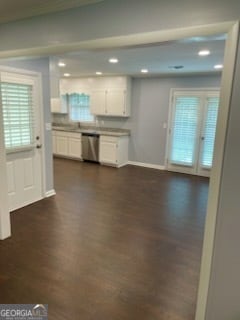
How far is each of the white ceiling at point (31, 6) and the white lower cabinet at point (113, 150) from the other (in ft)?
14.5

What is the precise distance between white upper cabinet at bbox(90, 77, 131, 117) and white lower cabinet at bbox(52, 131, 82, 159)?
3.23ft

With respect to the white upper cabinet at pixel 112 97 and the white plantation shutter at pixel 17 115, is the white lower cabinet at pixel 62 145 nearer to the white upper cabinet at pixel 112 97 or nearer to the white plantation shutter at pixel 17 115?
the white upper cabinet at pixel 112 97

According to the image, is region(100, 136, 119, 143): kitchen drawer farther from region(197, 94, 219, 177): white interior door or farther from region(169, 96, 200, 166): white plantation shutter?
region(197, 94, 219, 177): white interior door

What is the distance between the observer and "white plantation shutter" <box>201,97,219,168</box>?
539cm

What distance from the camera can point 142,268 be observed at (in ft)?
7.84

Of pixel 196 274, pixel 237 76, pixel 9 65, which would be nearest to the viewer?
pixel 237 76

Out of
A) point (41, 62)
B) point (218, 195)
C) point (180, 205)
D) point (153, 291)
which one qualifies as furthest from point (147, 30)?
point (180, 205)

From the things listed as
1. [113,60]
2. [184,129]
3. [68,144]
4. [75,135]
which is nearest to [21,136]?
[113,60]

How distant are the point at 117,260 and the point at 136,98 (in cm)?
482

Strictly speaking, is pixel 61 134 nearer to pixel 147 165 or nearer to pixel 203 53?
pixel 147 165

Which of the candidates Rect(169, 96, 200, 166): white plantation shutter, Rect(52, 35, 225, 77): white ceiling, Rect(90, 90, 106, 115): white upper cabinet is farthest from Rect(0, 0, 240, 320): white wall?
Rect(90, 90, 106, 115): white upper cabinet

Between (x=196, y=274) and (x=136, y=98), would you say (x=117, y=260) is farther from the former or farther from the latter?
(x=136, y=98)

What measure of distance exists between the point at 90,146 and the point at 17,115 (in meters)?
3.28

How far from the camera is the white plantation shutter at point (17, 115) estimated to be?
10.8ft
